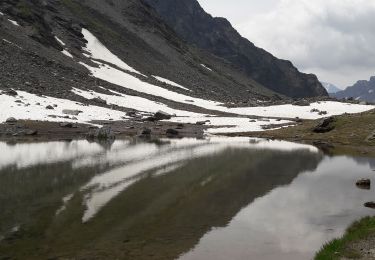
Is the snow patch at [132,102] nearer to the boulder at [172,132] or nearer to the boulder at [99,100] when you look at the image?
the boulder at [99,100]

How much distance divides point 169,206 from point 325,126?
7867 centimetres

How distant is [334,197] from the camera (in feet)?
119

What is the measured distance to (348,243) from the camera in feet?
71.9

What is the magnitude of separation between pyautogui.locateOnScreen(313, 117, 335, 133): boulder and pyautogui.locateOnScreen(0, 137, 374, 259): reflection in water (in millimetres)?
45478

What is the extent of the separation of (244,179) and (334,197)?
32.4 ft

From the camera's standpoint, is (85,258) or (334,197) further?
(334,197)

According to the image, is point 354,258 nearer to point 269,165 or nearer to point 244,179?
point 244,179

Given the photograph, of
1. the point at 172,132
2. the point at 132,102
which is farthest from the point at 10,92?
the point at 132,102

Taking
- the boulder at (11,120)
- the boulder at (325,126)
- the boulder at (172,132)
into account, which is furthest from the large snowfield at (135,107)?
the boulder at (325,126)

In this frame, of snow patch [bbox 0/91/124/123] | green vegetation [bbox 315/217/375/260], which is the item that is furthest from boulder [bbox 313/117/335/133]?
green vegetation [bbox 315/217/375/260]

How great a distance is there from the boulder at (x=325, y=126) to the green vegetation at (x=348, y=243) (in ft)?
256

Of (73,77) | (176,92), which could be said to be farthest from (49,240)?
(176,92)

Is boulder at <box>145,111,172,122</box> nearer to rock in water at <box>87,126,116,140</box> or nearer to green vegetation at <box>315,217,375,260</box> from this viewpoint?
rock in water at <box>87,126,116,140</box>

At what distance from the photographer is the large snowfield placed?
104 metres
